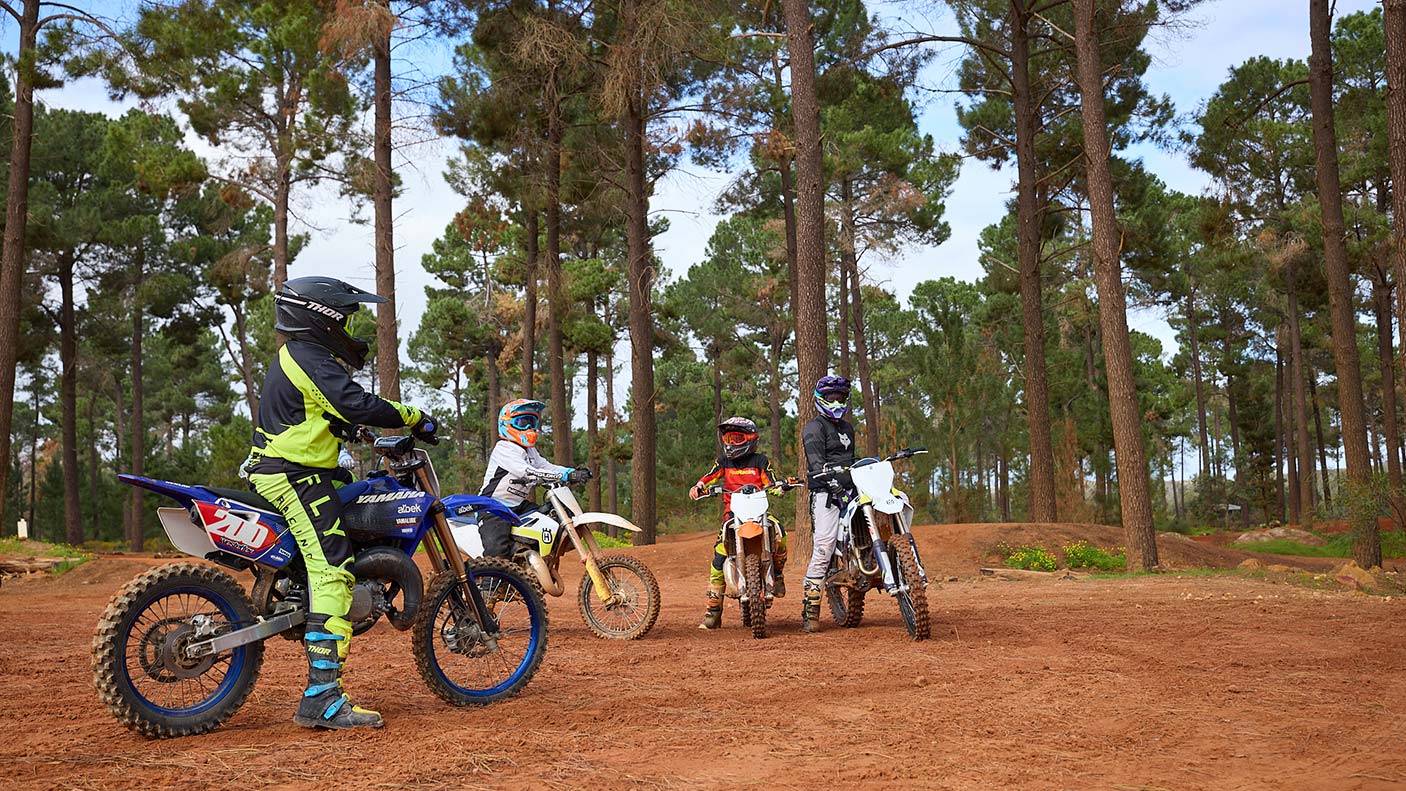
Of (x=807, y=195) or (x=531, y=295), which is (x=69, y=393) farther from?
(x=807, y=195)

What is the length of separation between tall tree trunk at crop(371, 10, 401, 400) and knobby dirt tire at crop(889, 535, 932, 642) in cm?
1177

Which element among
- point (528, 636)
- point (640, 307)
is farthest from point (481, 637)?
point (640, 307)

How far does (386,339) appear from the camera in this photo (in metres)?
17.9

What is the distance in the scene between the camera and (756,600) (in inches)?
322

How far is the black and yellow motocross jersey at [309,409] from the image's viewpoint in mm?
5043

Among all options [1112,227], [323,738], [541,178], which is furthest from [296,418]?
[541,178]

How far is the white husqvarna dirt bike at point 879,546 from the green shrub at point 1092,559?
9.09 meters

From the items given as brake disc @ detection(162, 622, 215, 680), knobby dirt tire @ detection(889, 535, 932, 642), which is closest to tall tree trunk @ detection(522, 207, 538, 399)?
knobby dirt tire @ detection(889, 535, 932, 642)

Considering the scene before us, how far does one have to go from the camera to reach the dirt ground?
13.3 ft

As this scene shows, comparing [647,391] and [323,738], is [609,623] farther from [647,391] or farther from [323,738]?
[647,391]

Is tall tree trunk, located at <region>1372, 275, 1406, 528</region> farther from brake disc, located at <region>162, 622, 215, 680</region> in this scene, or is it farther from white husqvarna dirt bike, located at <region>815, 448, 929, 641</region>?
brake disc, located at <region>162, 622, 215, 680</region>

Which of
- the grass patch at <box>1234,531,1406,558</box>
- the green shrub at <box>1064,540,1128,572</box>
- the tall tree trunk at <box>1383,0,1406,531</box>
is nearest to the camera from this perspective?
the tall tree trunk at <box>1383,0,1406,531</box>

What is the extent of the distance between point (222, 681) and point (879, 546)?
4.51 m

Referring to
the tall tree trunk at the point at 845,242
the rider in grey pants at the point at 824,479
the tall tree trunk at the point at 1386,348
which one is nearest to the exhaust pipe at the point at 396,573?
the rider in grey pants at the point at 824,479
